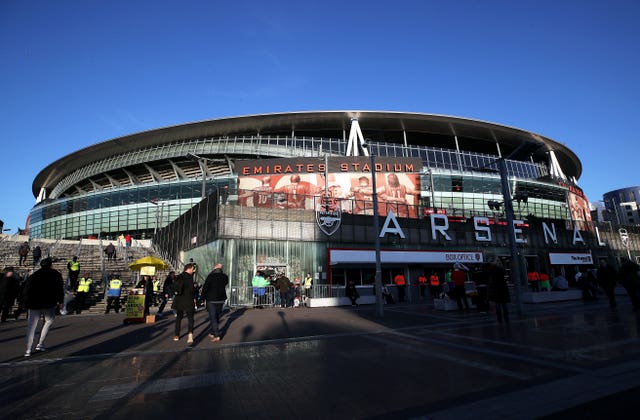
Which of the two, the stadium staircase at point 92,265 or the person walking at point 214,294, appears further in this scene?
the stadium staircase at point 92,265

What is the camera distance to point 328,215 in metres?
23.8

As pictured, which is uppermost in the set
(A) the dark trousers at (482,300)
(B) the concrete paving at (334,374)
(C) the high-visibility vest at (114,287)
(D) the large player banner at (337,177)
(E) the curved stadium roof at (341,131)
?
(E) the curved stadium roof at (341,131)

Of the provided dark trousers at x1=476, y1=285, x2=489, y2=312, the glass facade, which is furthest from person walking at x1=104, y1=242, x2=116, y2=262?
dark trousers at x1=476, y1=285, x2=489, y2=312

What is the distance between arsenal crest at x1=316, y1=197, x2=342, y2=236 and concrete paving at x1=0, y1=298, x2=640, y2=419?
1397cm

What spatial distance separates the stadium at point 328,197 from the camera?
2181 centimetres

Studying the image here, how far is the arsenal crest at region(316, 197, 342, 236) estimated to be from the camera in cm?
2342

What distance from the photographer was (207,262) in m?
21.0

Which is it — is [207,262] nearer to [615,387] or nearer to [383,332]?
[383,332]

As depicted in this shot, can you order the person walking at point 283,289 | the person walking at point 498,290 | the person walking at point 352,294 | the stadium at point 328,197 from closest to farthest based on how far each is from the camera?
the person walking at point 498,290 < the person walking at point 283,289 < the person walking at point 352,294 < the stadium at point 328,197

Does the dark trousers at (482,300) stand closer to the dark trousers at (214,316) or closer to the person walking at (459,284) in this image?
the person walking at (459,284)

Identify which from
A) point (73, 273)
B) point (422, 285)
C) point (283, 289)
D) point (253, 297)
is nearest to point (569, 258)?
point (422, 285)

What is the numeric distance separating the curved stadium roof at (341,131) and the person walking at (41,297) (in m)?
47.8

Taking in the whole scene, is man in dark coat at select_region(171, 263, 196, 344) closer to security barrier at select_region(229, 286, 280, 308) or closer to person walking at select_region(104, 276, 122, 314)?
person walking at select_region(104, 276, 122, 314)

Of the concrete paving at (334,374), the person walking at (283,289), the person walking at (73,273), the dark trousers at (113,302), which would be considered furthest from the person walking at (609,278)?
the person walking at (73,273)
